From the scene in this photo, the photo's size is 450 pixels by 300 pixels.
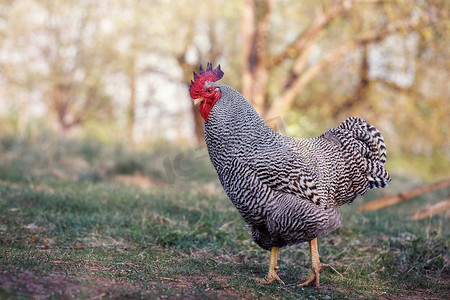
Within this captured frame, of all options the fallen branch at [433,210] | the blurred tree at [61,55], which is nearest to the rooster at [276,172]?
the fallen branch at [433,210]

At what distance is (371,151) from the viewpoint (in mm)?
5492

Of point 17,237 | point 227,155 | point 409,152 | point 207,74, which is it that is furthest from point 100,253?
point 409,152

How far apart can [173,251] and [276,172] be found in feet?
6.33

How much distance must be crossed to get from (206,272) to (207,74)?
2273mm

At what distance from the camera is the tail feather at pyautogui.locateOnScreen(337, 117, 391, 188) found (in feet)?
17.6

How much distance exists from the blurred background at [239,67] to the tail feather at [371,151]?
7217mm

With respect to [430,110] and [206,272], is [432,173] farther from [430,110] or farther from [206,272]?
[206,272]

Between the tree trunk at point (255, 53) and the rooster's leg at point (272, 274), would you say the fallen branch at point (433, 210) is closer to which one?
the rooster's leg at point (272, 274)

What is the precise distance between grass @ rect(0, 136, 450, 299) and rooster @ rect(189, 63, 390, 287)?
605 millimetres

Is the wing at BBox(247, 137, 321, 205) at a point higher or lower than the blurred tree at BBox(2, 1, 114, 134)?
lower

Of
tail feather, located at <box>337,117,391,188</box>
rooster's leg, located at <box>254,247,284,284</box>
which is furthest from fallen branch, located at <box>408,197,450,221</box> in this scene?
rooster's leg, located at <box>254,247,284,284</box>

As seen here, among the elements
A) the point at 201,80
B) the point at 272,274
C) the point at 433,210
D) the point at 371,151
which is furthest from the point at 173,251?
the point at 433,210

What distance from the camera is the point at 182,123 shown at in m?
24.6

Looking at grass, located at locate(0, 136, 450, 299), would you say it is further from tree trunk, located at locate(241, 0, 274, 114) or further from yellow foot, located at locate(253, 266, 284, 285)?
tree trunk, located at locate(241, 0, 274, 114)
